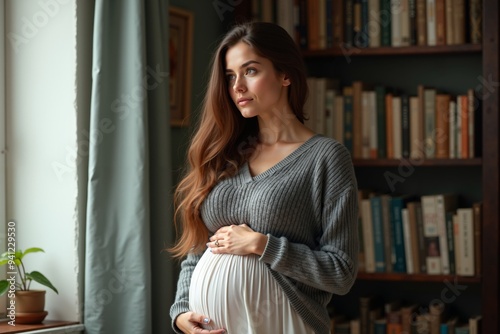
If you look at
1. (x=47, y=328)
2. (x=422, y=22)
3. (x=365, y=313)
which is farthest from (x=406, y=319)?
(x=47, y=328)

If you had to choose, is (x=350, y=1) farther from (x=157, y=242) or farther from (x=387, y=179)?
(x=157, y=242)

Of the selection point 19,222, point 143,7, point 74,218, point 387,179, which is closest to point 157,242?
point 74,218

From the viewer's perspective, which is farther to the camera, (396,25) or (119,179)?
(396,25)

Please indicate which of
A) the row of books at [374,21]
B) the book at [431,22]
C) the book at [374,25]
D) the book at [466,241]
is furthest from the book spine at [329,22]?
the book at [466,241]

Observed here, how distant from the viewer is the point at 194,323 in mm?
1885

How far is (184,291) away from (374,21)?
144 centimetres

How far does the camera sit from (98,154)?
2.37m

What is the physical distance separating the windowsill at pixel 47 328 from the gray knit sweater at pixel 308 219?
0.72 m

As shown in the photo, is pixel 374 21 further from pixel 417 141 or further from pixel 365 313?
pixel 365 313

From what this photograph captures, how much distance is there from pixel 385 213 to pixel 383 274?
22cm

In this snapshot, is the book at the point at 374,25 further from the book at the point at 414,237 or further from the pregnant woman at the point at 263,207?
the pregnant woman at the point at 263,207

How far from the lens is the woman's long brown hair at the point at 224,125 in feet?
6.28

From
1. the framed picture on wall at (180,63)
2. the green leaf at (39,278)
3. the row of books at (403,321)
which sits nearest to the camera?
the green leaf at (39,278)

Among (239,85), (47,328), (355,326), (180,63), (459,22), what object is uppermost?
(459,22)
